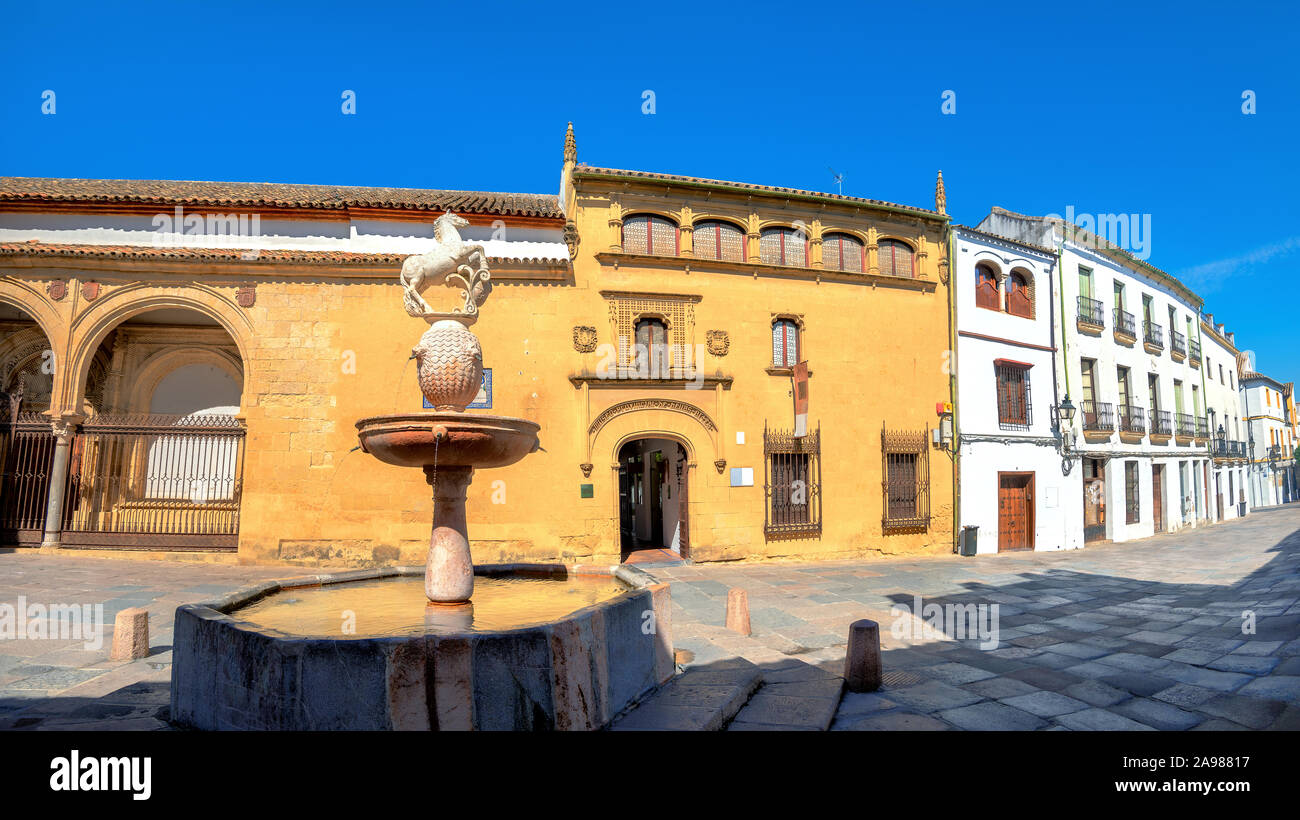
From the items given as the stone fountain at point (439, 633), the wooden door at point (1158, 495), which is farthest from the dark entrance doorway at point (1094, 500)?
the stone fountain at point (439, 633)

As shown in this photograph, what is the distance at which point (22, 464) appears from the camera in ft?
43.6

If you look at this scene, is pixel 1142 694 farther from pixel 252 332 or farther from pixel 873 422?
pixel 252 332

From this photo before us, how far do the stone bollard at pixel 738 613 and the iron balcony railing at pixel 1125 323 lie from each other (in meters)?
20.2

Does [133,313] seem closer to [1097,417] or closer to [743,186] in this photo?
[743,186]

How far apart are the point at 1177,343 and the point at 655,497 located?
21.8 metres

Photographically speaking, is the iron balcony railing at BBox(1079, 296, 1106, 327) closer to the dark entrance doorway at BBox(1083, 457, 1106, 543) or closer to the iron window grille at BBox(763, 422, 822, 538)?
the dark entrance doorway at BBox(1083, 457, 1106, 543)

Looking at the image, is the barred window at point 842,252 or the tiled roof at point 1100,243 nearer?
the barred window at point 842,252

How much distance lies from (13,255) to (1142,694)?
18.9 m

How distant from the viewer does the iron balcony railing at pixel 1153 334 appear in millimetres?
22344

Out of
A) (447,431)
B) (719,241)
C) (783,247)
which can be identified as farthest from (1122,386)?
(447,431)

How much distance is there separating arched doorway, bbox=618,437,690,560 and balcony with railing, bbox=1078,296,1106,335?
13.7 m

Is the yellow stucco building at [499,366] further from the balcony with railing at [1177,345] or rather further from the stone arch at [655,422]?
the balcony with railing at [1177,345]
